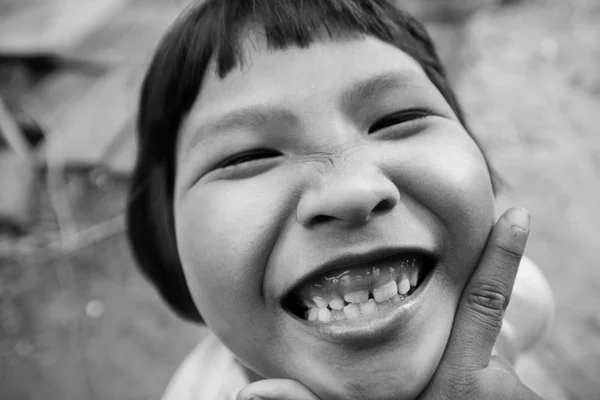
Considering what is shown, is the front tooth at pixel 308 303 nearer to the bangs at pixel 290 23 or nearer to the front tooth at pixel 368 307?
the front tooth at pixel 368 307

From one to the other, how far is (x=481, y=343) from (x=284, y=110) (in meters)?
0.46

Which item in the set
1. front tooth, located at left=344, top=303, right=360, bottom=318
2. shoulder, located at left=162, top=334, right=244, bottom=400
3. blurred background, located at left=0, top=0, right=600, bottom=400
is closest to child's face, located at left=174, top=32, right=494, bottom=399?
front tooth, located at left=344, top=303, right=360, bottom=318

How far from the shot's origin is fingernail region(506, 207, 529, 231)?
77 centimetres

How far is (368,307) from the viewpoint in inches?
27.7

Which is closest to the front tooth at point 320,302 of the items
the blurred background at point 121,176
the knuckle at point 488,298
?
the knuckle at point 488,298

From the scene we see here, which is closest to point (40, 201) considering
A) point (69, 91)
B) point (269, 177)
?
point (69, 91)

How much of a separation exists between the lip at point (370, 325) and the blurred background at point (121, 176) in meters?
0.80

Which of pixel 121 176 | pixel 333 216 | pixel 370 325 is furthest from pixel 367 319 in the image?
pixel 121 176

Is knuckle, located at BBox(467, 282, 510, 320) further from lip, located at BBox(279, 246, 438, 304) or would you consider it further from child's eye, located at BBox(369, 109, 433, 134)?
child's eye, located at BBox(369, 109, 433, 134)

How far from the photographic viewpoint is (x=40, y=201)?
2459 millimetres

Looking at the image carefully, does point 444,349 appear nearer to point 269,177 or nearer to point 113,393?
point 269,177

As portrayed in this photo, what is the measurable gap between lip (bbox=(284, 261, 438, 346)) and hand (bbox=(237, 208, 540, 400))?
0.09 metres

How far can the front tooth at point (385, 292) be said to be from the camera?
2.31 ft

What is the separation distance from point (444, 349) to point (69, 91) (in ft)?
9.35
